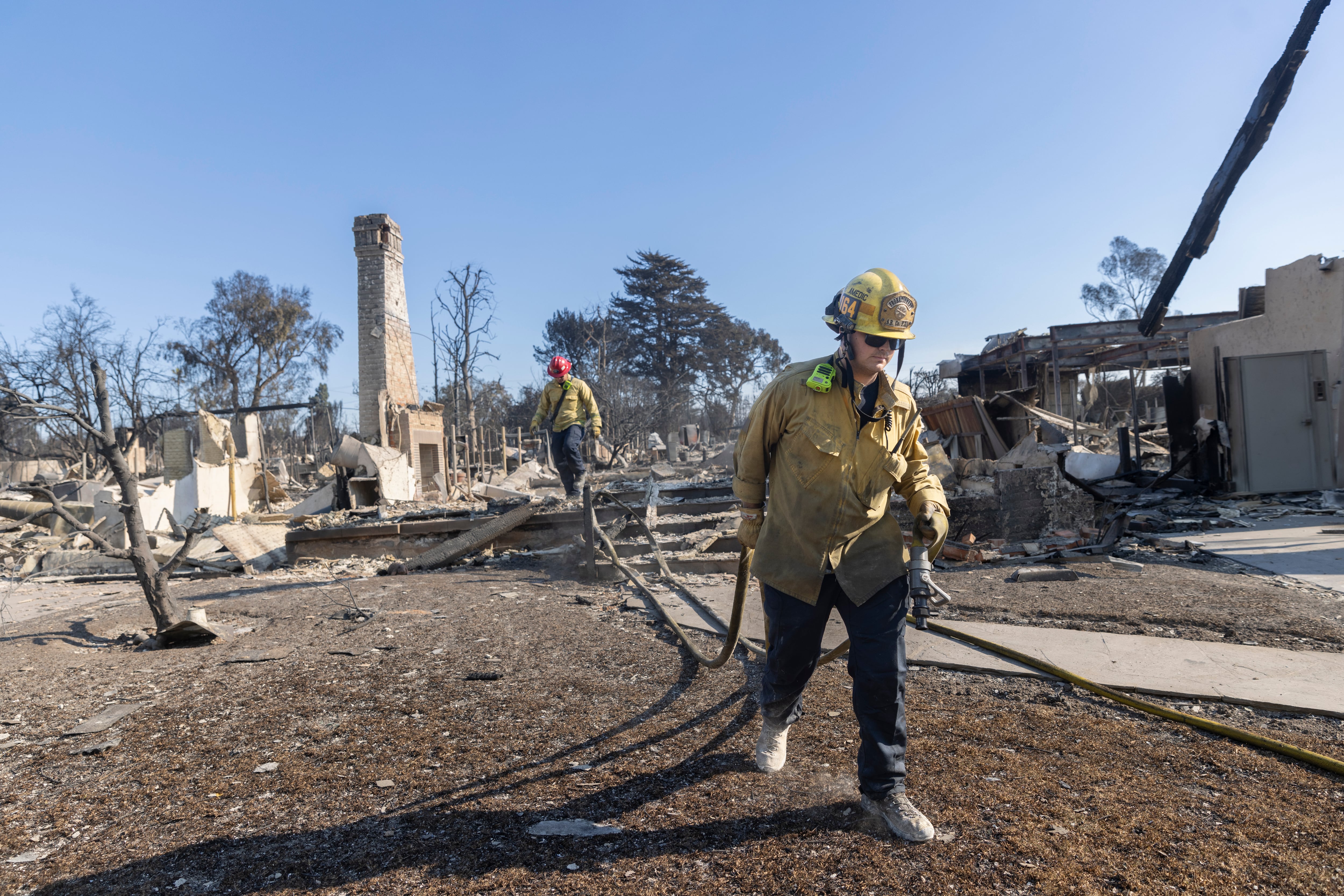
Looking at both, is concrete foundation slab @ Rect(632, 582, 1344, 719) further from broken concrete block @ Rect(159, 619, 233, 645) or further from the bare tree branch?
the bare tree branch

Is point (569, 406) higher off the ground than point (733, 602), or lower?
higher

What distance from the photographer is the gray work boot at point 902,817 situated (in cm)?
220

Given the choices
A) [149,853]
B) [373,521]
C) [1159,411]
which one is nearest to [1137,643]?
[149,853]

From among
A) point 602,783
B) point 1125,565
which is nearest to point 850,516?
point 602,783

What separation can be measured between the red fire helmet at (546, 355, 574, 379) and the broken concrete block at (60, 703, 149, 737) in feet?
18.5

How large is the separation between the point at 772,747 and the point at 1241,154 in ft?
41.8

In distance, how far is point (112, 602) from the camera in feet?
23.1

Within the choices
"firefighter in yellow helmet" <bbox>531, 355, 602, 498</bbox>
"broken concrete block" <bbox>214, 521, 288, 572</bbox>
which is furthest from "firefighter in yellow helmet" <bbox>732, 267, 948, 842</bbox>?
"broken concrete block" <bbox>214, 521, 288, 572</bbox>

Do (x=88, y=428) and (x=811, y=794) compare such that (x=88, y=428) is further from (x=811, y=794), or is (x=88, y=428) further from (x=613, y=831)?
(x=811, y=794)

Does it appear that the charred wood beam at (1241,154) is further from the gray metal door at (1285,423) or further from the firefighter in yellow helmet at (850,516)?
the firefighter in yellow helmet at (850,516)

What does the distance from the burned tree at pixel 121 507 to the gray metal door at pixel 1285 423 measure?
492 inches

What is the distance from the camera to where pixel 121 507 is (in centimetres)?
484

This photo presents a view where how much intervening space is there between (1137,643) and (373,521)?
9.28 meters

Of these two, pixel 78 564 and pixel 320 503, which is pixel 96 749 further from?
pixel 320 503
